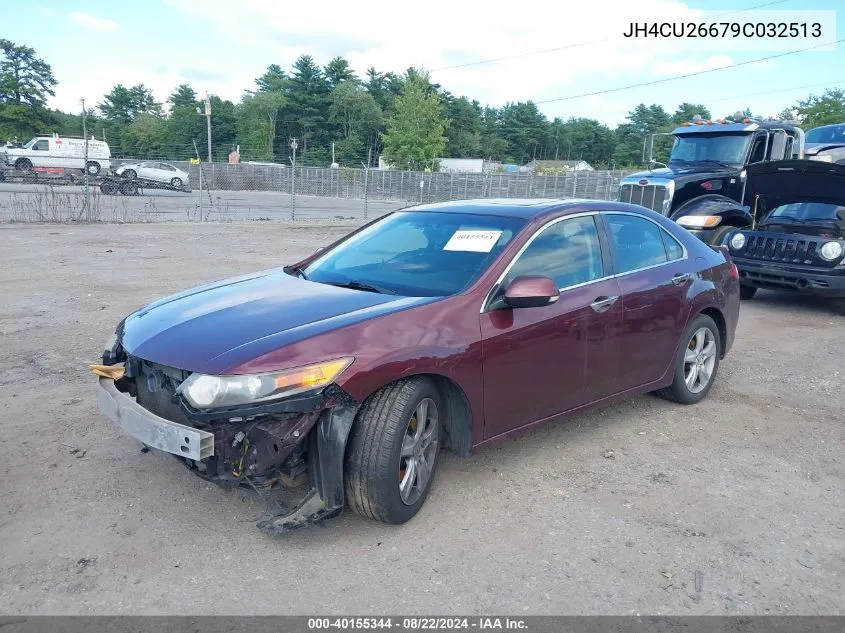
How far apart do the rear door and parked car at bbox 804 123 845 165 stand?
9339mm

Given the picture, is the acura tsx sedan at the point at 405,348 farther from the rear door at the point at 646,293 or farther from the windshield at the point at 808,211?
the windshield at the point at 808,211

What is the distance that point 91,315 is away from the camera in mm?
7855

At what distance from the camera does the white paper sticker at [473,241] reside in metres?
4.14

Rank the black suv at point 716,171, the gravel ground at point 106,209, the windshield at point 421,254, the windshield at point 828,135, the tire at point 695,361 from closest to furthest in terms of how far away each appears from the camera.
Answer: the windshield at point 421,254 → the tire at point 695,361 → the black suv at point 716,171 → the windshield at point 828,135 → the gravel ground at point 106,209

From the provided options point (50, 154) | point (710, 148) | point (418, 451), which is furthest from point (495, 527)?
point (50, 154)

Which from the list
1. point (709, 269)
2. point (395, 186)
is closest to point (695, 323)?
point (709, 269)

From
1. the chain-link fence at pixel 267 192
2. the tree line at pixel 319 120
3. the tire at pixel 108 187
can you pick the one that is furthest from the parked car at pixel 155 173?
the tree line at pixel 319 120

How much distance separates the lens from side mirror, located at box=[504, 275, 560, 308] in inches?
147

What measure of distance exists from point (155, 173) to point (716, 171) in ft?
103

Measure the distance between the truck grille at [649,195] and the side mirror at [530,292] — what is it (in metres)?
8.15

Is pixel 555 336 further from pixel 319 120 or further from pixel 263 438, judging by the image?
pixel 319 120

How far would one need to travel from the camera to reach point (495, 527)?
3.54 m

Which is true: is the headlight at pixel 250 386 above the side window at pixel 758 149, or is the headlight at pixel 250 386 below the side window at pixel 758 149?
below
